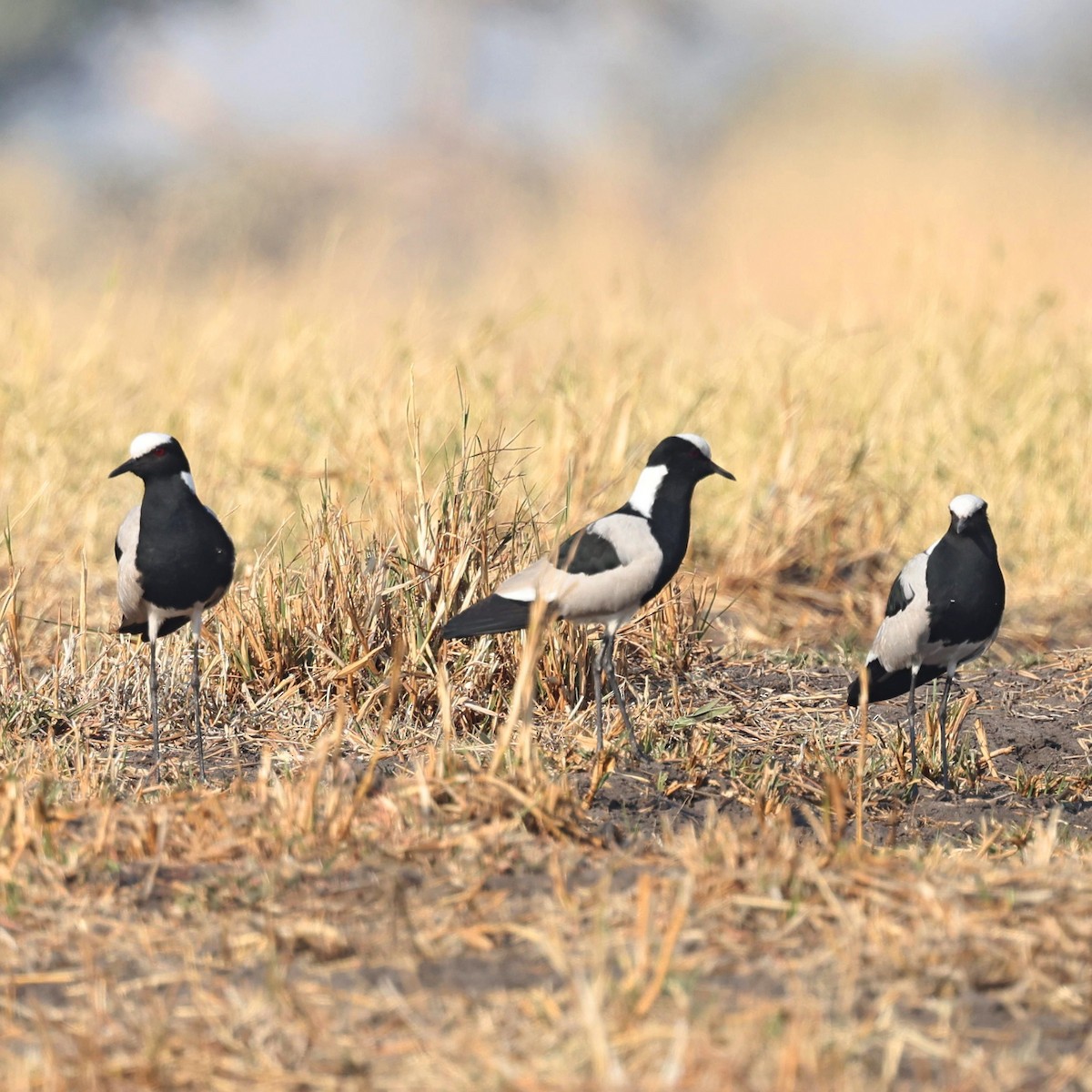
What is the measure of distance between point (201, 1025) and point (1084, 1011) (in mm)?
1376

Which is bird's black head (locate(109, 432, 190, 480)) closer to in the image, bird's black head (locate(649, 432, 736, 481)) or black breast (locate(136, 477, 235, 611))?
black breast (locate(136, 477, 235, 611))

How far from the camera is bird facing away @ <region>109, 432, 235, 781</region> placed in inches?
155

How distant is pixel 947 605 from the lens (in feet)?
14.1

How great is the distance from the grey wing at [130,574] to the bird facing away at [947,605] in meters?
1.98

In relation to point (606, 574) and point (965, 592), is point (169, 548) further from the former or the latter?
point (965, 592)

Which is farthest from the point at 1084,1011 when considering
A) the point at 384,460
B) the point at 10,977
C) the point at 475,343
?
the point at 475,343

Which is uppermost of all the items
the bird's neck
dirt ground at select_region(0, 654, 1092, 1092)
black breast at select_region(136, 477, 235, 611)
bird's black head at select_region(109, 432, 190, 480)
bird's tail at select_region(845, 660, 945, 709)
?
bird's black head at select_region(109, 432, 190, 480)

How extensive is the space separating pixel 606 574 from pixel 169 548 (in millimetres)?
1064

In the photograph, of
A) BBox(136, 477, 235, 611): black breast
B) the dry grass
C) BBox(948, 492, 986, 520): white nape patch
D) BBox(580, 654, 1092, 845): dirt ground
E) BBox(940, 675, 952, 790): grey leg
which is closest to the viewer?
the dry grass

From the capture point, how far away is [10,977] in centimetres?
273

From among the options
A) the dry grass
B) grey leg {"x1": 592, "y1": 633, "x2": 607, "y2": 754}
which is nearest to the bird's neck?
the dry grass

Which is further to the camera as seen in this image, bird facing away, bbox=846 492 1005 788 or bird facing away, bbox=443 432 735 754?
bird facing away, bbox=846 492 1005 788

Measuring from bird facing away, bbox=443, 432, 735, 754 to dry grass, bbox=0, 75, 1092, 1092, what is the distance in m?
0.22

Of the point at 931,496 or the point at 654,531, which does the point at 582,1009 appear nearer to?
the point at 654,531
